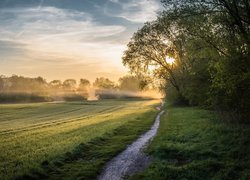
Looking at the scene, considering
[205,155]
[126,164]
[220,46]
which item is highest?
[220,46]

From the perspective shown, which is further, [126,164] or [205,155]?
[126,164]

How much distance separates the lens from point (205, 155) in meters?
16.2

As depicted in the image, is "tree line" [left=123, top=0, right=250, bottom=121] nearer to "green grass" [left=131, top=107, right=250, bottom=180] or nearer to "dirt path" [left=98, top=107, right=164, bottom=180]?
"green grass" [left=131, top=107, right=250, bottom=180]

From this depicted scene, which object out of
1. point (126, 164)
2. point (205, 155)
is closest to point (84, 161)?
point (126, 164)

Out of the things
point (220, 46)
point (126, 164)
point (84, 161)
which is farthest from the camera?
point (220, 46)

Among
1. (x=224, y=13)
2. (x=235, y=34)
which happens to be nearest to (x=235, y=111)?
(x=235, y=34)

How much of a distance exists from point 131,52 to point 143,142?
4301 cm

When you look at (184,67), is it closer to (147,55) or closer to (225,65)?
(147,55)

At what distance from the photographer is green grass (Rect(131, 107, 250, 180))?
13.4 meters

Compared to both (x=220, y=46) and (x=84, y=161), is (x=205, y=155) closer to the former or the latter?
(x=84, y=161)

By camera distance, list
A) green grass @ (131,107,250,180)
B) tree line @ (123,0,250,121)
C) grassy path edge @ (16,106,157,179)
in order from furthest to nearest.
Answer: tree line @ (123,0,250,121), grassy path edge @ (16,106,157,179), green grass @ (131,107,250,180)

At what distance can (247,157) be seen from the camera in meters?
14.7

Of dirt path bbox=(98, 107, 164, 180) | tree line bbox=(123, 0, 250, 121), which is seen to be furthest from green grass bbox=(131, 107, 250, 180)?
tree line bbox=(123, 0, 250, 121)

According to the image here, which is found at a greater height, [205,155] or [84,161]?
[205,155]
